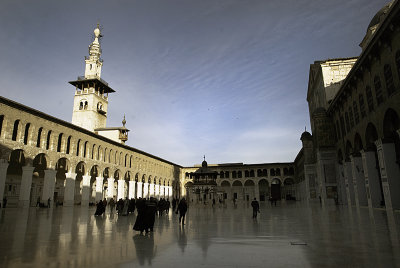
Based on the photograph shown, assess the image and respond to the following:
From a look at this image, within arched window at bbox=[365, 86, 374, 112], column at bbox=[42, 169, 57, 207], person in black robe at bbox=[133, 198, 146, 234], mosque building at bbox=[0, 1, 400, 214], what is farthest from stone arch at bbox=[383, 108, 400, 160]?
column at bbox=[42, 169, 57, 207]

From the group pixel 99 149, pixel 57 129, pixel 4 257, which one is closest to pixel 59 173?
pixel 99 149

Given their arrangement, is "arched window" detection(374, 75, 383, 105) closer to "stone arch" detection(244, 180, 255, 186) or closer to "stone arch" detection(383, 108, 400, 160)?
"stone arch" detection(383, 108, 400, 160)

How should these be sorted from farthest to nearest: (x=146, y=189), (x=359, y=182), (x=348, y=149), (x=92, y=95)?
1. (x=92, y=95)
2. (x=146, y=189)
3. (x=348, y=149)
4. (x=359, y=182)

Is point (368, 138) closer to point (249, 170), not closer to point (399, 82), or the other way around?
point (399, 82)

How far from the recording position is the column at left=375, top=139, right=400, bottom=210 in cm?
1340

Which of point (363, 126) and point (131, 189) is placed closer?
point (363, 126)

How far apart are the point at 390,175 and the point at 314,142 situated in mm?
14970

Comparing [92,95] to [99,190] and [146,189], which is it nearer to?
[146,189]

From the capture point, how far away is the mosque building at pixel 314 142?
44.9 ft

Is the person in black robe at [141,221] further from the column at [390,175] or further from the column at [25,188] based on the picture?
the column at [25,188]

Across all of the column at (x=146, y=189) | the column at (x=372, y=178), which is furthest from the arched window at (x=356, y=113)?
the column at (x=146, y=189)

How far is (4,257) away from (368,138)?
18.3m

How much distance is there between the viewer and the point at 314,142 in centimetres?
2834

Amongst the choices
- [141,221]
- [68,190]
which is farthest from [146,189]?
[141,221]
